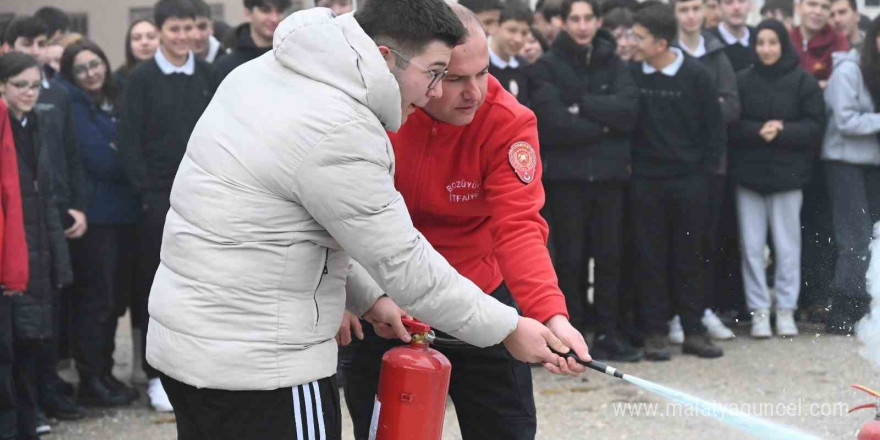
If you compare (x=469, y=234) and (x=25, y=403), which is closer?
(x=469, y=234)

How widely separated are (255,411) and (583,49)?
16.9 ft

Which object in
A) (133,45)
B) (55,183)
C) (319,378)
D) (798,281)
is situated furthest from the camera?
(798,281)

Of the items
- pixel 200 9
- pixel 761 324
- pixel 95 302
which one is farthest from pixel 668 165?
pixel 95 302

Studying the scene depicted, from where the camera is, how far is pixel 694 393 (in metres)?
7.00

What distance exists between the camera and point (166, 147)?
7.09m

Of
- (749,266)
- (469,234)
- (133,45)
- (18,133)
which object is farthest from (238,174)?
(749,266)

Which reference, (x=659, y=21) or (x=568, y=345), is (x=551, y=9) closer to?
(x=659, y=21)

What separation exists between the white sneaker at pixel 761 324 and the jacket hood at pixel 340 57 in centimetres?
591

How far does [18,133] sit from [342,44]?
3765mm

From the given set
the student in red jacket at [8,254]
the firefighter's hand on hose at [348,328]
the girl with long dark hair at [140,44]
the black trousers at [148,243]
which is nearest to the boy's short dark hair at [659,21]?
the girl with long dark hair at [140,44]

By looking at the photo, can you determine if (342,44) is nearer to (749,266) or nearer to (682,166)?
(682,166)

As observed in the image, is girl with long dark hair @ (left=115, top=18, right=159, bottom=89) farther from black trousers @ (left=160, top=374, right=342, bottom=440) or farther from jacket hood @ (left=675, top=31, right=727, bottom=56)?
black trousers @ (left=160, top=374, right=342, bottom=440)

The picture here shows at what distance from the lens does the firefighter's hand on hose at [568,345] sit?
3635 millimetres

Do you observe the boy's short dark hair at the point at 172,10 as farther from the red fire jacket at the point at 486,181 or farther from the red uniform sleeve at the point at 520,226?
the red uniform sleeve at the point at 520,226
